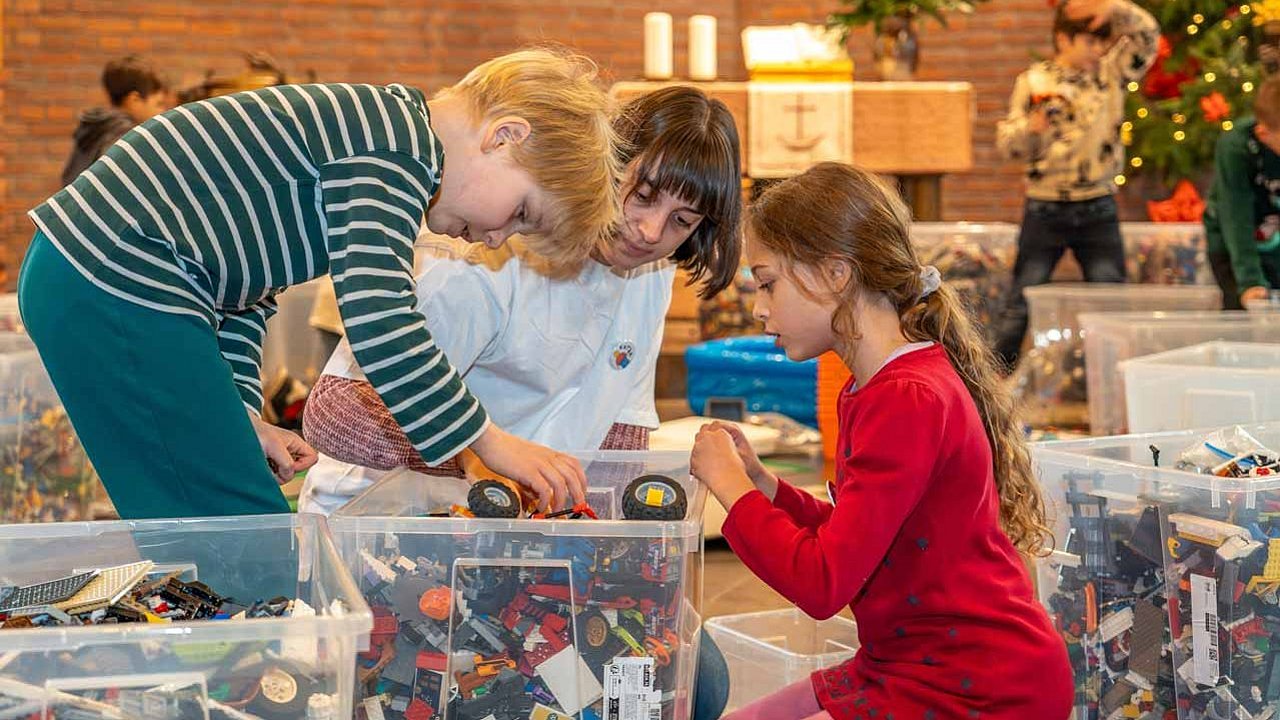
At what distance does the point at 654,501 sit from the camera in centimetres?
142

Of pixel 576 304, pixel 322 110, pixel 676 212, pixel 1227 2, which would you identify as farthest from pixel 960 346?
pixel 1227 2

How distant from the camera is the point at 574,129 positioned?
1.58 meters

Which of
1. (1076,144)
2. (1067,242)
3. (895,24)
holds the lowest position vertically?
(1067,242)

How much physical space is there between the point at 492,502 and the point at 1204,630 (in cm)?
85

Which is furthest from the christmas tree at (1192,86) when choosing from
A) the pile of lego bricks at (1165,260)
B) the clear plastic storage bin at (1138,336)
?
the clear plastic storage bin at (1138,336)

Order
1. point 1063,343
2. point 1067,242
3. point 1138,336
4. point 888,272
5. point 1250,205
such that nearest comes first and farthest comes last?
point 888,272 < point 1138,336 < point 1250,205 < point 1063,343 < point 1067,242

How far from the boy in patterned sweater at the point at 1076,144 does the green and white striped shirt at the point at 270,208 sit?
12.2ft

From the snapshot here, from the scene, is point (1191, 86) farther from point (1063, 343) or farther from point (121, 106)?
point (121, 106)

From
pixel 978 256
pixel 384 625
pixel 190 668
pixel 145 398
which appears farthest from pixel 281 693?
pixel 978 256

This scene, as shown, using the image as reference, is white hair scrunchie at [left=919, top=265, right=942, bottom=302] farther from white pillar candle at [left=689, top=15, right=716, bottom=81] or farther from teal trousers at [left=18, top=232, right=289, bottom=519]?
white pillar candle at [left=689, top=15, right=716, bottom=81]

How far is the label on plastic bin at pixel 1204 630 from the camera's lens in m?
1.67

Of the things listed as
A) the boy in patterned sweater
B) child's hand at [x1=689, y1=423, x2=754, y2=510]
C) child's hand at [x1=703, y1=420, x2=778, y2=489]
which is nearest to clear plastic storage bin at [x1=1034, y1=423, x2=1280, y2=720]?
child's hand at [x1=703, y1=420, x2=778, y2=489]

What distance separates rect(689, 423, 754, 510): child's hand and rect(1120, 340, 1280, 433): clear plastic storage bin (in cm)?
119

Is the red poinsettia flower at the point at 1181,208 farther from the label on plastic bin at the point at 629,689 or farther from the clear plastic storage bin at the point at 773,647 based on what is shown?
the label on plastic bin at the point at 629,689
